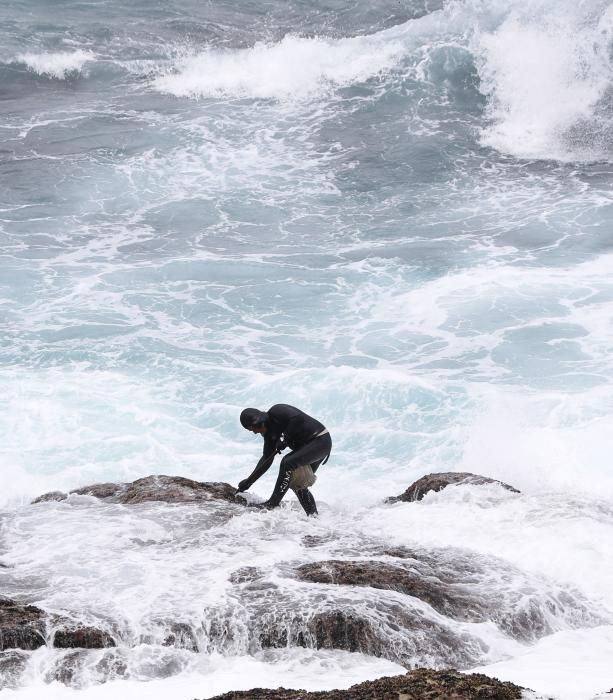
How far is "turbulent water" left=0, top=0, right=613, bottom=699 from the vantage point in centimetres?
696

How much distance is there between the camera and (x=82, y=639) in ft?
19.0

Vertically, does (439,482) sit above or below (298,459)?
below

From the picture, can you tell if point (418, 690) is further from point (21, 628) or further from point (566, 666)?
point (21, 628)

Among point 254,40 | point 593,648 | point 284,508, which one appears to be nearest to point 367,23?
point 254,40

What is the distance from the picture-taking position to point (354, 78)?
29281mm

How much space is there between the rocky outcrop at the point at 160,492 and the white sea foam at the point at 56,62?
76.5ft

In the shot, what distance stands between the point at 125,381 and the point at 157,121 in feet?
45.4

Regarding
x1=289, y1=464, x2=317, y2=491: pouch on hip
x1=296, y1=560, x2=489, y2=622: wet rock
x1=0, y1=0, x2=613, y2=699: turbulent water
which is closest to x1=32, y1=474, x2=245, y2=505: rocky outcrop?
x1=0, y1=0, x2=613, y2=699: turbulent water

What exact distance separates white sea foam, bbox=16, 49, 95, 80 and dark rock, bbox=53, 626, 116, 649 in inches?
1050

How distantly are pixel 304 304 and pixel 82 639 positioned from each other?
1162cm

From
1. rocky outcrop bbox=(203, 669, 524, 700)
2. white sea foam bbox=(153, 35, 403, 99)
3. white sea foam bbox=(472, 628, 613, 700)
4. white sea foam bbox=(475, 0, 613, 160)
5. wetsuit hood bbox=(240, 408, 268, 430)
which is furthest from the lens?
white sea foam bbox=(153, 35, 403, 99)

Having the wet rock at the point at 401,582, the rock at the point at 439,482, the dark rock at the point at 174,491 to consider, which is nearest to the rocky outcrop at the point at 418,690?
the wet rock at the point at 401,582

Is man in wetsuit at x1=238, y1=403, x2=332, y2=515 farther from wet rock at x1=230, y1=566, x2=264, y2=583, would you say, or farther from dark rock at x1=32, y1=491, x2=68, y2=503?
dark rock at x1=32, y1=491, x2=68, y2=503

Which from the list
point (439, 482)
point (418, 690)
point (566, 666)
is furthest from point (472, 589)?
point (439, 482)
